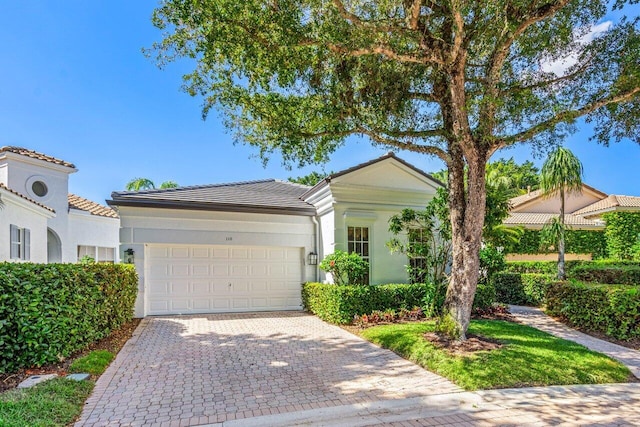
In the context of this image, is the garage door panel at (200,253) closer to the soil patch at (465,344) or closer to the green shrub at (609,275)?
the soil patch at (465,344)

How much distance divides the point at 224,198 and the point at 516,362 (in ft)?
33.4

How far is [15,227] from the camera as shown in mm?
11383

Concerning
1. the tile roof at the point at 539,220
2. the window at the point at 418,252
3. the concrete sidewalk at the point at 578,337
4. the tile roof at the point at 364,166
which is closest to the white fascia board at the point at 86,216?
the tile roof at the point at 364,166

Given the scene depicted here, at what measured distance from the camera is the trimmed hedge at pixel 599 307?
29.3 ft

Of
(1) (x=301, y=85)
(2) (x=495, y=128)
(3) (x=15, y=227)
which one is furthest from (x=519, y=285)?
(3) (x=15, y=227)

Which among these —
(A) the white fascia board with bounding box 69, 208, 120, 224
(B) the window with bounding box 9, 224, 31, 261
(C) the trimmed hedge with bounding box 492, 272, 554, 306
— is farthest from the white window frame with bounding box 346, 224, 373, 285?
(A) the white fascia board with bounding box 69, 208, 120, 224

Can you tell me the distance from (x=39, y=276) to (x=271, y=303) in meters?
8.08

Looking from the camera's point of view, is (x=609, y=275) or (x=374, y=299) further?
(x=609, y=275)

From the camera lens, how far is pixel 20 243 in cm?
1177

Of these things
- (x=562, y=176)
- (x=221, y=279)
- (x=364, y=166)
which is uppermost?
(x=364, y=166)

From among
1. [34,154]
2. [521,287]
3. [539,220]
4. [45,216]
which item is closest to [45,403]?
[45,216]

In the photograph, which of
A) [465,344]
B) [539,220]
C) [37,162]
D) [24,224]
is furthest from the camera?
[539,220]

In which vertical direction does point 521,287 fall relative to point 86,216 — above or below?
below

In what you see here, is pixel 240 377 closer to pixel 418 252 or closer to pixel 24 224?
pixel 418 252
